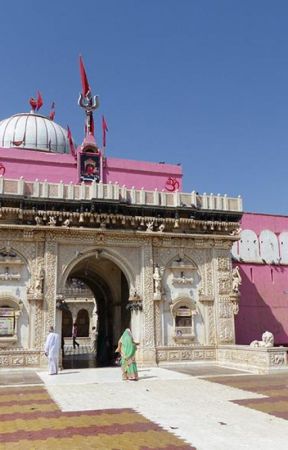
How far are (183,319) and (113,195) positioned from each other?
4.82 metres

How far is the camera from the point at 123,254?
1598cm

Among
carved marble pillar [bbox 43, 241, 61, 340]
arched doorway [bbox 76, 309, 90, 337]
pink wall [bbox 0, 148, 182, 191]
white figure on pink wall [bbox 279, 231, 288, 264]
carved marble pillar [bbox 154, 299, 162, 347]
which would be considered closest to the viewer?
carved marble pillar [bbox 43, 241, 61, 340]

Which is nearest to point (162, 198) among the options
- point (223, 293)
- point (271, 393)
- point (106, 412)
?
point (223, 293)

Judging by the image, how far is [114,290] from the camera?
736 inches

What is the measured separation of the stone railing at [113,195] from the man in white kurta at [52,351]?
442cm

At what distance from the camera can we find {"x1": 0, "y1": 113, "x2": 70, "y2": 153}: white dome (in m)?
21.5

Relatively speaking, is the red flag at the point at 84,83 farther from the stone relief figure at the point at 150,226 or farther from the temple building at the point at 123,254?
the stone relief figure at the point at 150,226

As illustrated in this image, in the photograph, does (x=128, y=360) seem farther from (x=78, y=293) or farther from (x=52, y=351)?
(x=78, y=293)

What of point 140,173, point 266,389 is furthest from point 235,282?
point 266,389

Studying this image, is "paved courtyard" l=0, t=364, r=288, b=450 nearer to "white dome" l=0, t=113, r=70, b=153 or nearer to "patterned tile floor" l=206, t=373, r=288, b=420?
"patterned tile floor" l=206, t=373, r=288, b=420

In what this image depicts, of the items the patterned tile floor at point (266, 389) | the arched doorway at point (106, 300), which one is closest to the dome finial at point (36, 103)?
the arched doorway at point (106, 300)

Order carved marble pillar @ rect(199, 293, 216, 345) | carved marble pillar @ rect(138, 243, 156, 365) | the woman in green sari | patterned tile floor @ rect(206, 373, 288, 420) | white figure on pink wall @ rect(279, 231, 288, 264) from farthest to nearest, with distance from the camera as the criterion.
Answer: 1. white figure on pink wall @ rect(279, 231, 288, 264)
2. carved marble pillar @ rect(199, 293, 216, 345)
3. carved marble pillar @ rect(138, 243, 156, 365)
4. the woman in green sari
5. patterned tile floor @ rect(206, 373, 288, 420)

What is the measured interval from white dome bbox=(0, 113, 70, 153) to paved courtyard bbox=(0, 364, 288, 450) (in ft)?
39.8

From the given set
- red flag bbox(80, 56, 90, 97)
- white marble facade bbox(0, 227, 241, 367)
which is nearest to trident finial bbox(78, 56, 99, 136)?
red flag bbox(80, 56, 90, 97)
